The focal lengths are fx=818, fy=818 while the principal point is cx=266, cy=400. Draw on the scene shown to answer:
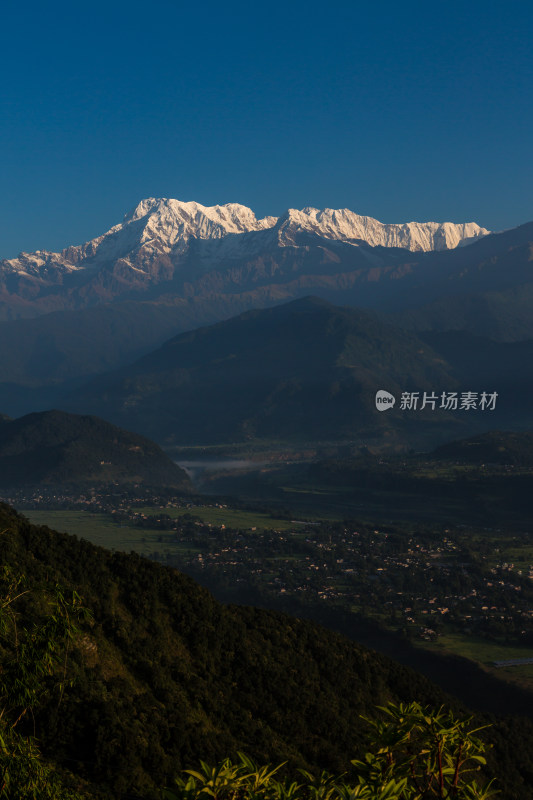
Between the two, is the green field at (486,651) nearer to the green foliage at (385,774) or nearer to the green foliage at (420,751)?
the green foliage at (420,751)

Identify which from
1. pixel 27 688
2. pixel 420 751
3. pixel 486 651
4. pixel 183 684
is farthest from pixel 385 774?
pixel 486 651

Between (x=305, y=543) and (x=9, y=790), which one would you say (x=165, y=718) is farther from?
(x=305, y=543)

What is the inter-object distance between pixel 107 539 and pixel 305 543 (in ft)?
158

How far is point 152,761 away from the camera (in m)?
46.7

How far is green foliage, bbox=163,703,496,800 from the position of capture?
1920 centimetres

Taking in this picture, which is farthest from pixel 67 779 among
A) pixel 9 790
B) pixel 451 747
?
pixel 451 747

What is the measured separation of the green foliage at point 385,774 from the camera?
19203 mm

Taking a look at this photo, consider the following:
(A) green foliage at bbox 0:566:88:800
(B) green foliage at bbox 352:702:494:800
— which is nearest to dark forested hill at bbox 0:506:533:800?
(A) green foliage at bbox 0:566:88:800

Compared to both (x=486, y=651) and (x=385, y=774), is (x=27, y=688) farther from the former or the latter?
(x=486, y=651)

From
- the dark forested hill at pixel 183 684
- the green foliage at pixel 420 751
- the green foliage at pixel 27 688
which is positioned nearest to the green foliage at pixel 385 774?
the green foliage at pixel 420 751

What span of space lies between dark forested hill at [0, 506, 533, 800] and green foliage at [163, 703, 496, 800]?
985 inches

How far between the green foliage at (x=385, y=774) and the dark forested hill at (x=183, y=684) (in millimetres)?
25024

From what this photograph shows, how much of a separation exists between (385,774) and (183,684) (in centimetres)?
4241

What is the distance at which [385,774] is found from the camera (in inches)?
816
